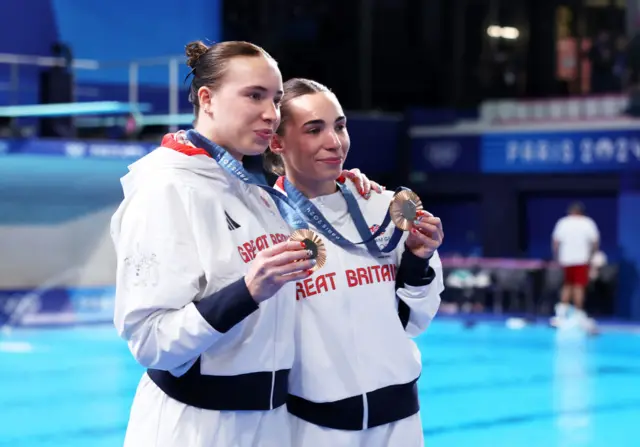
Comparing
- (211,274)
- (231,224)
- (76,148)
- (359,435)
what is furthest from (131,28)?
(211,274)

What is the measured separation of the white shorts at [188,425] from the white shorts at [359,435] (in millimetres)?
304

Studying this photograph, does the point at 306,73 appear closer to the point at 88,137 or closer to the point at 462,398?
the point at 88,137

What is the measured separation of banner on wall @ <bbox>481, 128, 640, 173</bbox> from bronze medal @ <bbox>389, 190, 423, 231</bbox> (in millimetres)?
14707

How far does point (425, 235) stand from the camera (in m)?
2.79

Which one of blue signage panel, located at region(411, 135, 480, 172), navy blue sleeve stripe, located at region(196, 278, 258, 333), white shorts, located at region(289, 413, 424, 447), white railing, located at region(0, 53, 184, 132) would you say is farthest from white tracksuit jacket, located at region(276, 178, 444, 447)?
blue signage panel, located at region(411, 135, 480, 172)

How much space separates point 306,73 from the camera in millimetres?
21422

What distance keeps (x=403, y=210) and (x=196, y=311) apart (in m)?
0.68

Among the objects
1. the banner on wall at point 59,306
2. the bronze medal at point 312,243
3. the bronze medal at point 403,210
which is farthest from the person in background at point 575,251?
the bronze medal at point 312,243

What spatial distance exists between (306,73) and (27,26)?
6.16m

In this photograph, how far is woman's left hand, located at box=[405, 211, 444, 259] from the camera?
275cm

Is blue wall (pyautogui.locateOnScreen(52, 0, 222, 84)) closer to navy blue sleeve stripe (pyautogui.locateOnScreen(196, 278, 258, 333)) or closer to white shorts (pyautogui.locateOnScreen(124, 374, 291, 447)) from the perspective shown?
white shorts (pyautogui.locateOnScreen(124, 374, 291, 447))

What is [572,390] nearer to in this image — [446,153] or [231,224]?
[231,224]

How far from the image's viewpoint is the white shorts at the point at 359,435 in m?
2.74

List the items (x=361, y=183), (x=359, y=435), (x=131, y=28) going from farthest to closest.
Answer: (x=131, y=28) → (x=361, y=183) → (x=359, y=435)
